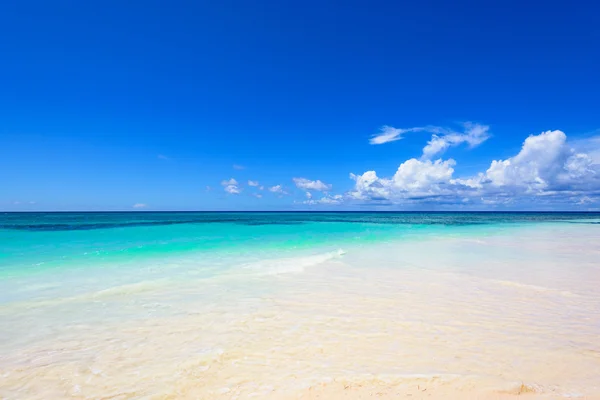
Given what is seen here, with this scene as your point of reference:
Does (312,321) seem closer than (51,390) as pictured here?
No

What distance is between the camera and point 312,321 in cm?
598

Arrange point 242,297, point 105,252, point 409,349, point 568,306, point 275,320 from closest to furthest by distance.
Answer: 1. point 409,349
2. point 275,320
3. point 568,306
4. point 242,297
5. point 105,252

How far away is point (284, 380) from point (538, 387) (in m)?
3.06

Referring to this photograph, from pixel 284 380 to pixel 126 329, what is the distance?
3.47 m

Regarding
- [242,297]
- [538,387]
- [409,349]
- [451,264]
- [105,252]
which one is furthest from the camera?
[105,252]

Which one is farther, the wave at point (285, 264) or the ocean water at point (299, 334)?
the wave at point (285, 264)

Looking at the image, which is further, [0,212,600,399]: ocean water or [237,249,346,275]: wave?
[237,249,346,275]: wave

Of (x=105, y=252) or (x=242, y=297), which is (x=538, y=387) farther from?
(x=105, y=252)

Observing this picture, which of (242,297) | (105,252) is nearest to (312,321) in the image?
(242,297)

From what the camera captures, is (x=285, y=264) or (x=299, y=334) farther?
(x=285, y=264)

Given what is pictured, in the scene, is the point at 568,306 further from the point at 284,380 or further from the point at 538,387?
the point at 284,380

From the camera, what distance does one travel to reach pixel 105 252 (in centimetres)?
1579

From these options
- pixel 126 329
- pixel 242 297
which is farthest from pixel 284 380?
pixel 242 297

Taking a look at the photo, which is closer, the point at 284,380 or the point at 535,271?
the point at 284,380
